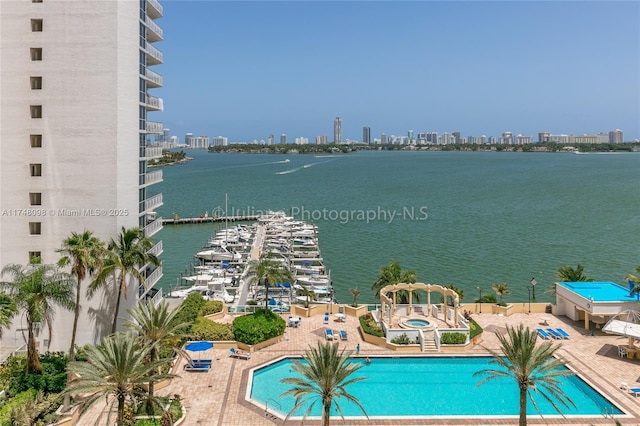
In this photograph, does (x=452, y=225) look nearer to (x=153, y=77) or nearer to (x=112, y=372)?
(x=153, y=77)

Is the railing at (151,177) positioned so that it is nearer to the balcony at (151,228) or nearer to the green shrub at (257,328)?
the balcony at (151,228)

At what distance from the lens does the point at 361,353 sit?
32750mm

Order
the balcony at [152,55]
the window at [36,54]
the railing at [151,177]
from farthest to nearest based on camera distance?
the railing at [151,177], the balcony at [152,55], the window at [36,54]

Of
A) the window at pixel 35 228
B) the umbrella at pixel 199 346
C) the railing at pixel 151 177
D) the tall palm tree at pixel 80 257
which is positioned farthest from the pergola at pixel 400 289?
the window at pixel 35 228

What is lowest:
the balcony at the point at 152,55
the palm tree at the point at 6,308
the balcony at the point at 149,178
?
the palm tree at the point at 6,308

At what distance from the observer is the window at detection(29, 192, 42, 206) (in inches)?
1222

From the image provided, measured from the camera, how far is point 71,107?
30844 mm

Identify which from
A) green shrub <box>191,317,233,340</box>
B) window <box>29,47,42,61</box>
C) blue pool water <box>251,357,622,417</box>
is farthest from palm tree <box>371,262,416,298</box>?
window <box>29,47,42,61</box>

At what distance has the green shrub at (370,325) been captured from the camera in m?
34.8

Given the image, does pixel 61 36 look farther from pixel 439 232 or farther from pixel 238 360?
pixel 439 232

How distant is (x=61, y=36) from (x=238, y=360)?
24.0 metres

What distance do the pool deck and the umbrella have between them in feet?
3.75

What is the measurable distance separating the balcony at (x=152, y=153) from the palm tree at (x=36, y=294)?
11.0 meters

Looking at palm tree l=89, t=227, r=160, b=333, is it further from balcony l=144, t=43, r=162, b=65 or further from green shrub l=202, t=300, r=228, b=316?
balcony l=144, t=43, r=162, b=65
